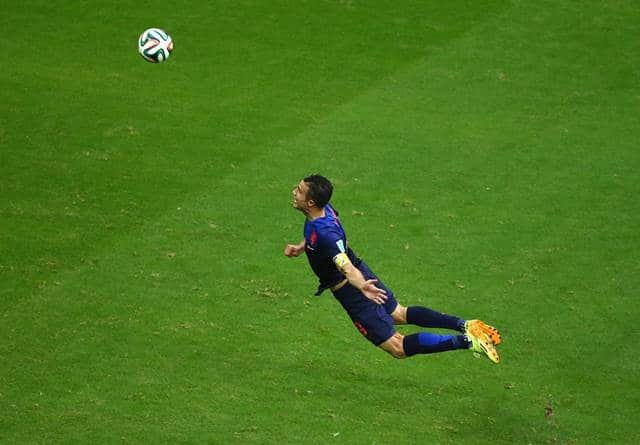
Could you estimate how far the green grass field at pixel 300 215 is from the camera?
11.5 m

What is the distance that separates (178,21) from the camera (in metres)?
20.3

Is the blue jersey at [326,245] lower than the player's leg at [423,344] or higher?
higher

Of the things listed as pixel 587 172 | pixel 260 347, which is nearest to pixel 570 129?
pixel 587 172

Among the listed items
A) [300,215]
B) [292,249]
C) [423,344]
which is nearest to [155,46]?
[300,215]

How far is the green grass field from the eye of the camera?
1154 cm

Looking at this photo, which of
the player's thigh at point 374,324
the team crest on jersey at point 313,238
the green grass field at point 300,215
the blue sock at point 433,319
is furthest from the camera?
the green grass field at point 300,215

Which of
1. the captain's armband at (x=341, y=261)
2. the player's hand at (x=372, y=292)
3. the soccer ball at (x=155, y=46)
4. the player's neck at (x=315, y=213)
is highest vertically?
the soccer ball at (x=155, y=46)

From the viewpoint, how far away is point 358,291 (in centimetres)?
1105

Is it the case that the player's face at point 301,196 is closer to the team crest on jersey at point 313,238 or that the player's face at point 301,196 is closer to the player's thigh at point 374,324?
the team crest on jersey at point 313,238

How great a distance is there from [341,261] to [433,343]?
4.27 feet

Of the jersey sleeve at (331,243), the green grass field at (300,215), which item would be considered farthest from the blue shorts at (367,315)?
the green grass field at (300,215)

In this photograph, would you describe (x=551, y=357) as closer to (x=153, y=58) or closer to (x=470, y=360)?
(x=470, y=360)

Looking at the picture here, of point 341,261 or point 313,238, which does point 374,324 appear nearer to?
point 341,261

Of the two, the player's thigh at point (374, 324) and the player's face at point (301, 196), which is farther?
the player's thigh at point (374, 324)
